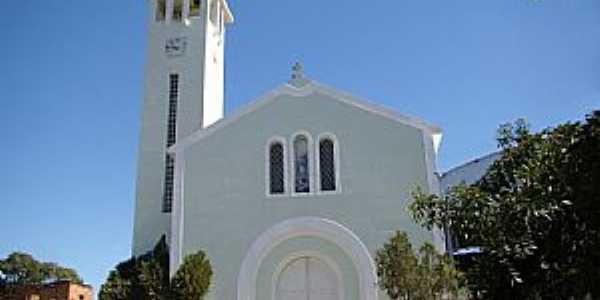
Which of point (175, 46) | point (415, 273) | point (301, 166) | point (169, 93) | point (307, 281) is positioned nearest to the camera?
point (415, 273)

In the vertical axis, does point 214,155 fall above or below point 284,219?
above

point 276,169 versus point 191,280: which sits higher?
point 276,169

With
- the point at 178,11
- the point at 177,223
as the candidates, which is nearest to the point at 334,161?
the point at 177,223

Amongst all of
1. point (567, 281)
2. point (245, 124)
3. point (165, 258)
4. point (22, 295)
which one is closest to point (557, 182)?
point (567, 281)

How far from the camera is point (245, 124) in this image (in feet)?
77.5


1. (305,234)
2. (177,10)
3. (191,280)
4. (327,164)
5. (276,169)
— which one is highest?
(177,10)

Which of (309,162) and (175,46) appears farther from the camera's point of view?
(175,46)

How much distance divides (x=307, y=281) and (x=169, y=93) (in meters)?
12.2

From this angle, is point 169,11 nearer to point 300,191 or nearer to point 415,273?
point 300,191

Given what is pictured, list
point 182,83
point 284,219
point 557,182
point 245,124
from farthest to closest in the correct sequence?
1. point 182,83
2. point 245,124
3. point 284,219
4. point 557,182

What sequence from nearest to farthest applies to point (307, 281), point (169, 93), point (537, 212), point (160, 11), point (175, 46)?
point (537, 212)
point (307, 281)
point (169, 93)
point (175, 46)
point (160, 11)

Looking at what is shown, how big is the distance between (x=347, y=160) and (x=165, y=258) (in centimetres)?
828

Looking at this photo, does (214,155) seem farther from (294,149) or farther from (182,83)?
(182,83)

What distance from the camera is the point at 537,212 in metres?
11.1
